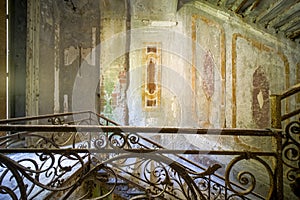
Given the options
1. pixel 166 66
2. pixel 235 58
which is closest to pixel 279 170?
pixel 235 58

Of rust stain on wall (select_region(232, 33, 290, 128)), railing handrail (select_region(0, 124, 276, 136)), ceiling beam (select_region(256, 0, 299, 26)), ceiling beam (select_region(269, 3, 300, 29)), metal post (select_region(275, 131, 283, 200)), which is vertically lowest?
metal post (select_region(275, 131, 283, 200))

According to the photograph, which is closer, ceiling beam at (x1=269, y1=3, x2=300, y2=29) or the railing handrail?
the railing handrail

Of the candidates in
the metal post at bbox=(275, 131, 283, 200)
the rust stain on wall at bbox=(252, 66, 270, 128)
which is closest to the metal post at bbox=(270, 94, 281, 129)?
the metal post at bbox=(275, 131, 283, 200)

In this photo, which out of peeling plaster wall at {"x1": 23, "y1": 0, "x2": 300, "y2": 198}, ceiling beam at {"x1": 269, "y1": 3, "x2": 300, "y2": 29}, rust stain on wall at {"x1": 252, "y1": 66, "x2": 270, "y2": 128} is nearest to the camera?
ceiling beam at {"x1": 269, "y1": 3, "x2": 300, "y2": 29}

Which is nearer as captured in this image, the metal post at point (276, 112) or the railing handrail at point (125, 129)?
the railing handrail at point (125, 129)

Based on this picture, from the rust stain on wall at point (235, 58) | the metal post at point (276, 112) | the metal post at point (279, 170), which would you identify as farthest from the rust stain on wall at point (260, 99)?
the metal post at point (279, 170)

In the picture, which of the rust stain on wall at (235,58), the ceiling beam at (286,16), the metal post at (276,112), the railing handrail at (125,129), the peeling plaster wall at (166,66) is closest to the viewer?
the railing handrail at (125,129)

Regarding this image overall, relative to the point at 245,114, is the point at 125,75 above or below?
above

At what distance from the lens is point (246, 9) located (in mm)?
3188

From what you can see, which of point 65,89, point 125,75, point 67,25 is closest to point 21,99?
point 65,89

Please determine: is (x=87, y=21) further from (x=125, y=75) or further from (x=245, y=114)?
(x=245, y=114)

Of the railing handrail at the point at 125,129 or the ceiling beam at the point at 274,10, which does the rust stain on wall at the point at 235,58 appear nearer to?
the ceiling beam at the point at 274,10

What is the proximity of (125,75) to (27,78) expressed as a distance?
221cm

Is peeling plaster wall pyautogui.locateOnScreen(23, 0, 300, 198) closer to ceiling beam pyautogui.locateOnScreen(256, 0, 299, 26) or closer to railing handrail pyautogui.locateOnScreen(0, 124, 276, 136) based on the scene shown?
ceiling beam pyautogui.locateOnScreen(256, 0, 299, 26)
